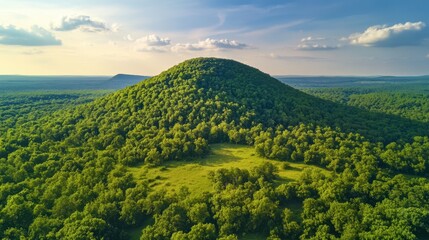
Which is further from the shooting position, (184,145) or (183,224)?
(184,145)

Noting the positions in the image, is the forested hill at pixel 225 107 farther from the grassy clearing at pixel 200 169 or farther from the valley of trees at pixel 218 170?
the grassy clearing at pixel 200 169

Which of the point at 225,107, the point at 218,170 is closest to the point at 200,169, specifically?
the point at 218,170

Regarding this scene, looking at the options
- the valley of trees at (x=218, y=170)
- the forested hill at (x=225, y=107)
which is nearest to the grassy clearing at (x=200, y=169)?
the valley of trees at (x=218, y=170)

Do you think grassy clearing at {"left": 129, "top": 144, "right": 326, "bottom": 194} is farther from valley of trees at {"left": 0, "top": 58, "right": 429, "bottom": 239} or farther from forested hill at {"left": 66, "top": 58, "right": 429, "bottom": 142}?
forested hill at {"left": 66, "top": 58, "right": 429, "bottom": 142}

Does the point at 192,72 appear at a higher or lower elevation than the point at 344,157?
higher

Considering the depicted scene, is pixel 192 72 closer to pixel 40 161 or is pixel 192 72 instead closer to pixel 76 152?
pixel 76 152

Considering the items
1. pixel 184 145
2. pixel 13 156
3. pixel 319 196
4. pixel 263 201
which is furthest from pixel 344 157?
pixel 13 156
